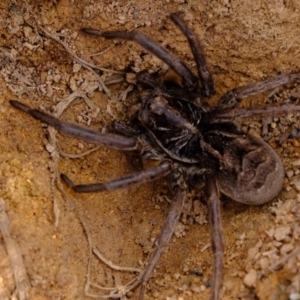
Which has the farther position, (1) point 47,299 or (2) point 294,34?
(2) point 294,34

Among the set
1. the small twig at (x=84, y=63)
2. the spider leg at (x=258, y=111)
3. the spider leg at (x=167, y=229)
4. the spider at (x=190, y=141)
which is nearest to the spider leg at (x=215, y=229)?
Result: the spider at (x=190, y=141)

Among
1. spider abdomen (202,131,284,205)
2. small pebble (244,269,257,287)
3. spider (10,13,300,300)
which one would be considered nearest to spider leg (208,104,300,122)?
spider (10,13,300,300)

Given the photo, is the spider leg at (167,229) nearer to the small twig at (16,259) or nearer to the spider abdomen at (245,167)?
the spider abdomen at (245,167)

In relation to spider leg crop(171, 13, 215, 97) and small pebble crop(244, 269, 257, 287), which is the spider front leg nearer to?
spider leg crop(171, 13, 215, 97)

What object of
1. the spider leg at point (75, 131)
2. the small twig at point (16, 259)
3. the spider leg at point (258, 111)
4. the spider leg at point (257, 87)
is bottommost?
the small twig at point (16, 259)

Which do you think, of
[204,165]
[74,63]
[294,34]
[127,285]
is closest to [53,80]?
[74,63]

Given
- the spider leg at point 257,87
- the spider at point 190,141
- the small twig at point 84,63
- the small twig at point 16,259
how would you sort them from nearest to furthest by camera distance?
the small twig at point 16,259 < the spider at point 190,141 < the small twig at point 84,63 < the spider leg at point 257,87

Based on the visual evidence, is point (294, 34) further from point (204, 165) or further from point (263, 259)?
point (263, 259)

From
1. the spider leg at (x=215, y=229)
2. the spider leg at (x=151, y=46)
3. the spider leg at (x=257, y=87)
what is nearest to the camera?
the spider leg at (x=215, y=229)

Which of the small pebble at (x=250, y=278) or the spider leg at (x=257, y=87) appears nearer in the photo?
the small pebble at (x=250, y=278)
